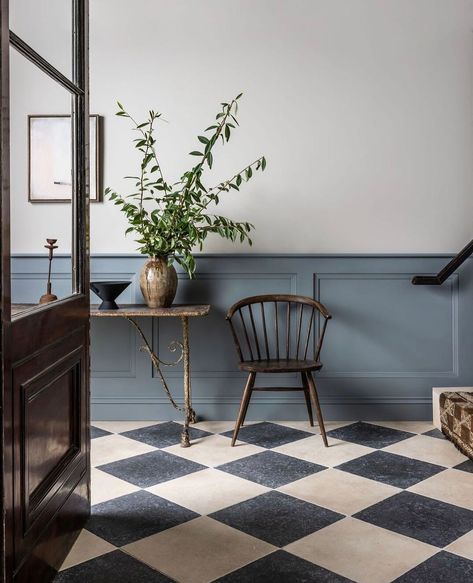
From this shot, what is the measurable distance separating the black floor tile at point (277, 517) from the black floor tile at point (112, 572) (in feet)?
1.40

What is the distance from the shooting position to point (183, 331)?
339cm

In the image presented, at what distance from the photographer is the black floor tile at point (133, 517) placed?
7.29ft

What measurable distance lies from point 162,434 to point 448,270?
6.21 feet

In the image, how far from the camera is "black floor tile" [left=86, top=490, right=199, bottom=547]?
2.22m

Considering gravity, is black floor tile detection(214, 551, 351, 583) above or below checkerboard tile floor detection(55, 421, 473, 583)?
below

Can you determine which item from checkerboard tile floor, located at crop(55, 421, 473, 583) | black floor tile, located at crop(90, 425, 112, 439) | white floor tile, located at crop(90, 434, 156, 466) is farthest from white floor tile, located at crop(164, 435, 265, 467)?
black floor tile, located at crop(90, 425, 112, 439)

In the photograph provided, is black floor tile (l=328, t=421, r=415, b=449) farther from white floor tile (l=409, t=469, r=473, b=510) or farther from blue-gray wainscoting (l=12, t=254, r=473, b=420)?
white floor tile (l=409, t=469, r=473, b=510)

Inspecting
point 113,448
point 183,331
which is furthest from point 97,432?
point 183,331

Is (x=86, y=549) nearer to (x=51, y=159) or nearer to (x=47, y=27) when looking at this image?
(x=51, y=159)

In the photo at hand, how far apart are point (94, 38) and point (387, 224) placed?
6.89 ft

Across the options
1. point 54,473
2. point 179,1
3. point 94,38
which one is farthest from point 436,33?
point 54,473

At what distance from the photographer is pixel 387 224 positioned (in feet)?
12.5

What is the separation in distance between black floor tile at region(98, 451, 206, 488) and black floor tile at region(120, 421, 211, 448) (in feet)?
0.65

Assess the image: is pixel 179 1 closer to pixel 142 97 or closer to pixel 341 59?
pixel 142 97
